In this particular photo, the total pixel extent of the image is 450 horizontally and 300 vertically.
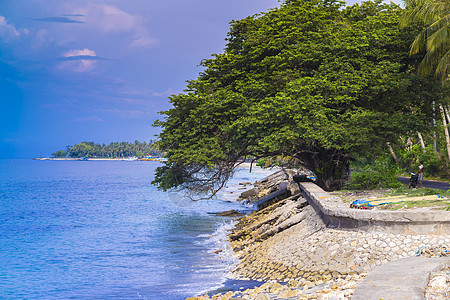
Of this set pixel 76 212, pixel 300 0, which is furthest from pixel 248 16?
pixel 76 212

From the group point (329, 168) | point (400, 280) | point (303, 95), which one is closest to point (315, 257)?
point (400, 280)

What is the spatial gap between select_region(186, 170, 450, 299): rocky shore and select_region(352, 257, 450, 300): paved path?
1.28 feet

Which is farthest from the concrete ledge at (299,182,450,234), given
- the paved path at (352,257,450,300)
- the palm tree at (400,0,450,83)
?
the palm tree at (400,0,450,83)

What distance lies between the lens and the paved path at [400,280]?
5.25 meters

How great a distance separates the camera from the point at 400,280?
5812mm

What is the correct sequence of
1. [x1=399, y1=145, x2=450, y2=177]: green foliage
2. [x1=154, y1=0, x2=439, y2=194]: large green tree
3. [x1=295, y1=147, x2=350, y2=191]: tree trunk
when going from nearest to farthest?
[x1=154, y1=0, x2=439, y2=194]: large green tree → [x1=295, y1=147, x2=350, y2=191]: tree trunk → [x1=399, y1=145, x2=450, y2=177]: green foliage

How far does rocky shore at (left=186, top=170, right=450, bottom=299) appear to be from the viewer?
7758mm

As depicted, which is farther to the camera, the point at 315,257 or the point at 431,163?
the point at 431,163

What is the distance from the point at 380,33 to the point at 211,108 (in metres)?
8.25

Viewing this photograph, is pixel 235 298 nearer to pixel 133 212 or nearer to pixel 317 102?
pixel 317 102

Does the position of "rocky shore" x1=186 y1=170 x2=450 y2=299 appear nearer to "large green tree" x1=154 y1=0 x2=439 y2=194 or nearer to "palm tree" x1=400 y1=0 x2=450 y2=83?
"large green tree" x1=154 y1=0 x2=439 y2=194

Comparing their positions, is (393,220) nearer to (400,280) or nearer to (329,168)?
(400,280)

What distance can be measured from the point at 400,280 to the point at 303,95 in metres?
11.7

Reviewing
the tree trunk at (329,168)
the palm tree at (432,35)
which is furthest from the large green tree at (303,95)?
the palm tree at (432,35)
